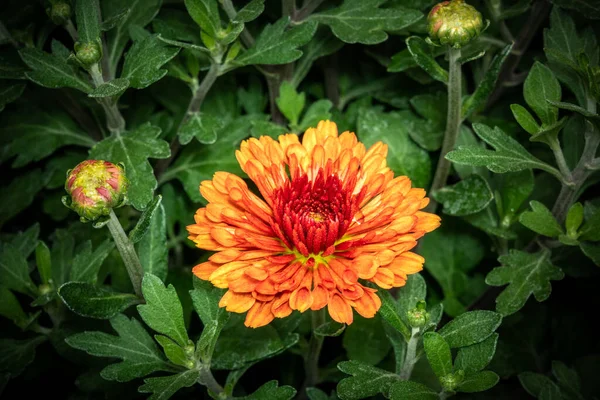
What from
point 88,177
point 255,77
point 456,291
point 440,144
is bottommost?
point 456,291

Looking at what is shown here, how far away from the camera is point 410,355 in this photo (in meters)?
1.15

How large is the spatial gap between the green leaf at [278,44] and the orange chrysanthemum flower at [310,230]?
0.25 metres

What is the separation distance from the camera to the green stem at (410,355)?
1119 millimetres

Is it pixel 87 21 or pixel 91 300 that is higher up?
pixel 87 21

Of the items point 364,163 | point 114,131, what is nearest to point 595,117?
point 364,163

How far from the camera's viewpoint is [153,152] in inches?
51.8

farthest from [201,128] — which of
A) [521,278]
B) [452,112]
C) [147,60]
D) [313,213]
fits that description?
[521,278]

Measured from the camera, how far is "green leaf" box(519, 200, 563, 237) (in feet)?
4.08

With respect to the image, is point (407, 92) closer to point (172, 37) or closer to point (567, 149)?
point (567, 149)

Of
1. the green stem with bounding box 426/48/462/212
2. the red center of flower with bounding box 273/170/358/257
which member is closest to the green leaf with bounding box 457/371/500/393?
the red center of flower with bounding box 273/170/358/257

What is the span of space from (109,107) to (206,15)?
28 cm

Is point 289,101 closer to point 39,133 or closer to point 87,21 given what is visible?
point 87,21

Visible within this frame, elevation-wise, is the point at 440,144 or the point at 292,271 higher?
the point at 292,271

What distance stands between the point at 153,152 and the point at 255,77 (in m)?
0.46
